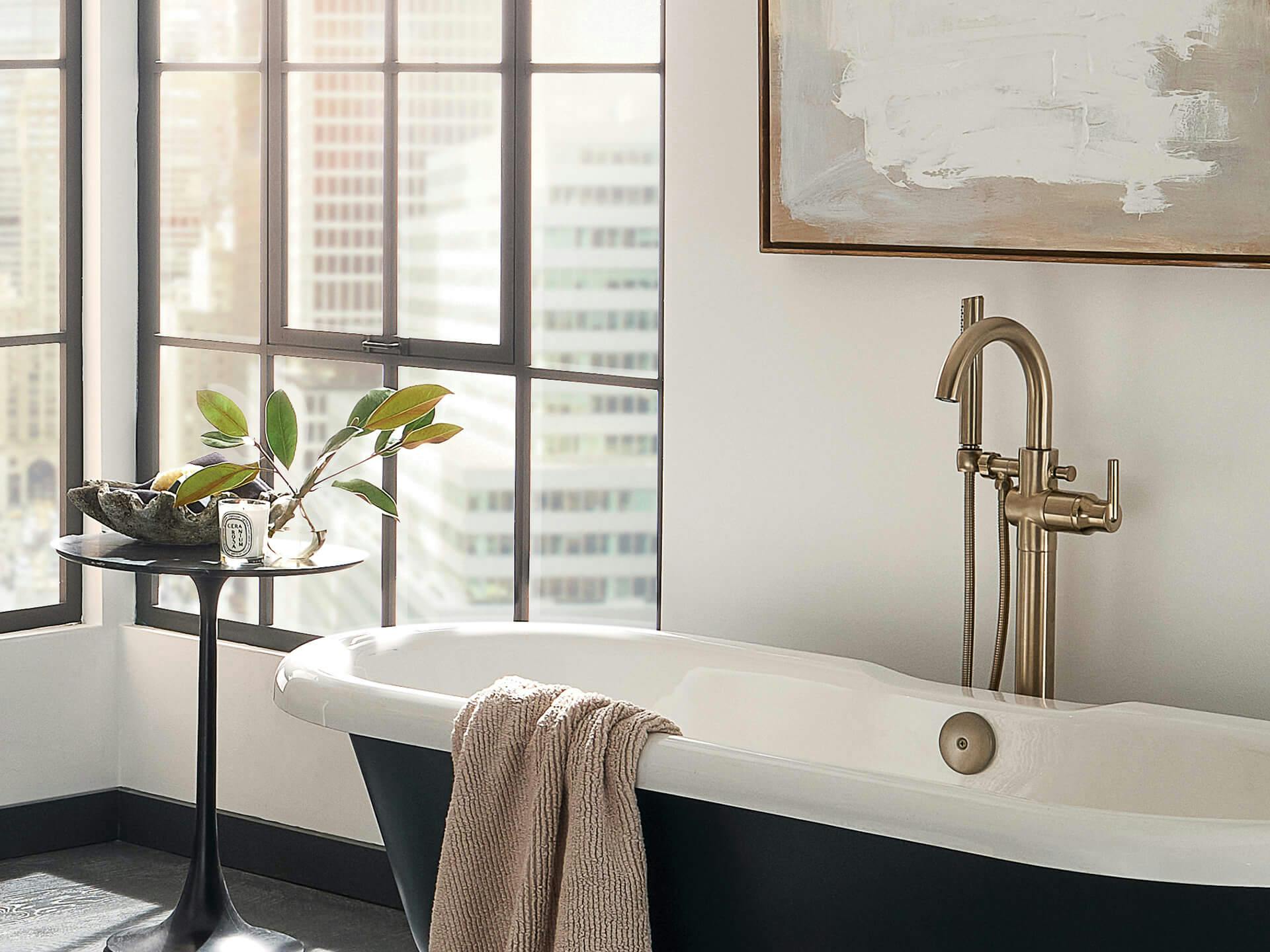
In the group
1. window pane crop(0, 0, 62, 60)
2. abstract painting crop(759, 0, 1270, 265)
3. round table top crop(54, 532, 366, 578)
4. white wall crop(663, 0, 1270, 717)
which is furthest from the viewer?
window pane crop(0, 0, 62, 60)

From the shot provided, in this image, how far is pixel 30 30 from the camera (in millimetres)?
3211

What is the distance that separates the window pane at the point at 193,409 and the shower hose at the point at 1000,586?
5.21 ft

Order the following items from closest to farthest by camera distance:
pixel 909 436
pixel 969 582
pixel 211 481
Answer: pixel 969 582 < pixel 909 436 < pixel 211 481

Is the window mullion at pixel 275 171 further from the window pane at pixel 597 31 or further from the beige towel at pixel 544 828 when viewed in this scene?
the beige towel at pixel 544 828

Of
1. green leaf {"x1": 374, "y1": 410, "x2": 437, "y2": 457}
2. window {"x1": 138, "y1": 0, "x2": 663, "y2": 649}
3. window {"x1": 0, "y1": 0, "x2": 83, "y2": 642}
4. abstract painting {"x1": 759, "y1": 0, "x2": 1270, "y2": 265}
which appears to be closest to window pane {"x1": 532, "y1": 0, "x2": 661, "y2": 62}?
window {"x1": 138, "y1": 0, "x2": 663, "y2": 649}

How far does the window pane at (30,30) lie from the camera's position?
3.18 meters

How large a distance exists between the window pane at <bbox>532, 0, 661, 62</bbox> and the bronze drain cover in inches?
50.5

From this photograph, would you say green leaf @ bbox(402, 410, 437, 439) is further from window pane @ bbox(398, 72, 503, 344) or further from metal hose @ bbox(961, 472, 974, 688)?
metal hose @ bbox(961, 472, 974, 688)

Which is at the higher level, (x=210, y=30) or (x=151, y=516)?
(x=210, y=30)

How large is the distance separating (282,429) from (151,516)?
0.28 meters

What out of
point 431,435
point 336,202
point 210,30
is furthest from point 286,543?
point 210,30

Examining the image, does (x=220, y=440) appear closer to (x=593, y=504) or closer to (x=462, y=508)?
(x=462, y=508)

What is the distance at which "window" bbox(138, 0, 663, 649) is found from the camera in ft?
9.11

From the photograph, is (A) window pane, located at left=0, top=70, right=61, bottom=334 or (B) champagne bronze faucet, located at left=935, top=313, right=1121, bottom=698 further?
(A) window pane, located at left=0, top=70, right=61, bottom=334
